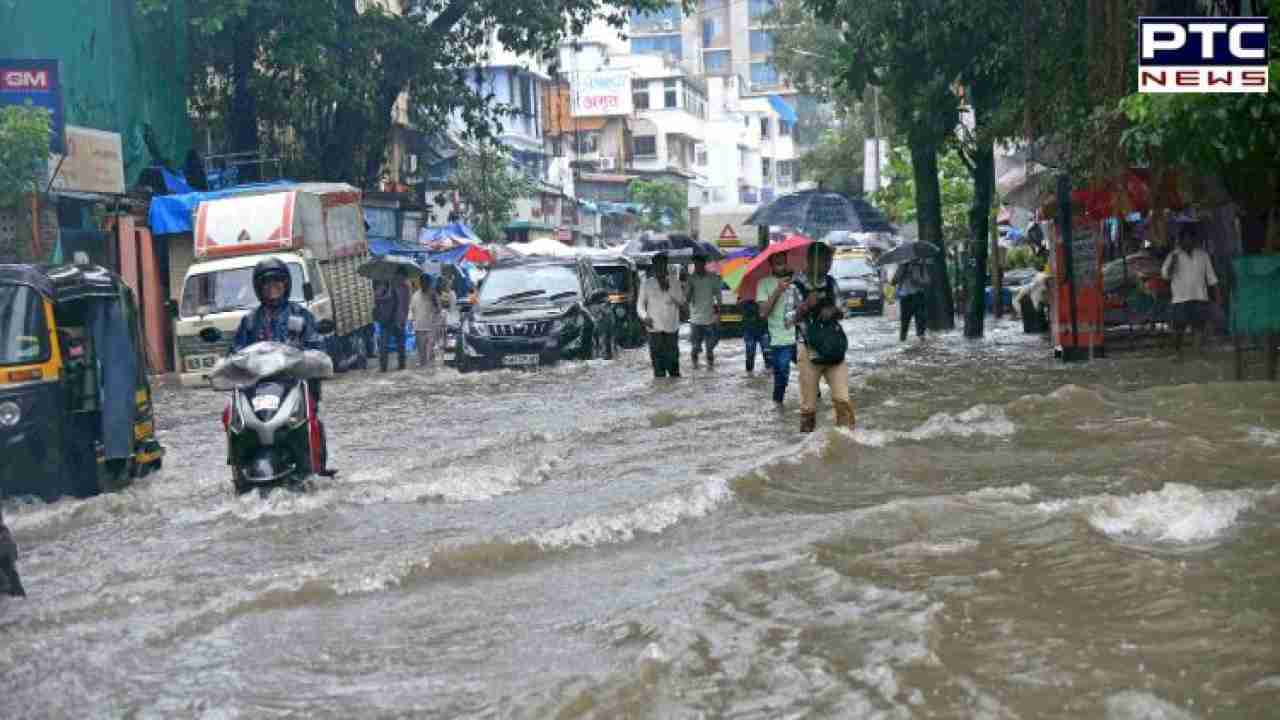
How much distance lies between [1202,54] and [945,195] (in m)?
34.5

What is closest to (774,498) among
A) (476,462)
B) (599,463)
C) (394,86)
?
(599,463)

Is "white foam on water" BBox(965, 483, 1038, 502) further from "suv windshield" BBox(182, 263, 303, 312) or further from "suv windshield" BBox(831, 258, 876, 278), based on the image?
"suv windshield" BBox(831, 258, 876, 278)

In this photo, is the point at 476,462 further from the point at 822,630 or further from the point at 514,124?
the point at 514,124

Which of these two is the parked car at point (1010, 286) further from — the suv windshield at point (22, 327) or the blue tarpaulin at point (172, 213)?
the suv windshield at point (22, 327)

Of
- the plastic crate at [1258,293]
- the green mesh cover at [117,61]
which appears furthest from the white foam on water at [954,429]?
the green mesh cover at [117,61]

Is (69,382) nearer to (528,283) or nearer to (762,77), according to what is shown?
(528,283)

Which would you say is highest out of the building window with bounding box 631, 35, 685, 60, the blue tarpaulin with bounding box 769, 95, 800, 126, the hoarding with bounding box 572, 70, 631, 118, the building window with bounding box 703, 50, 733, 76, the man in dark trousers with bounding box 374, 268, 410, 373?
the building window with bounding box 631, 35, 685, 60

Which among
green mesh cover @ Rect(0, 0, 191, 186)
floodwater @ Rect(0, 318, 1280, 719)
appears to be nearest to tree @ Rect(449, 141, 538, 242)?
green mesh cover @ Rect(0, 0, 191, 186)

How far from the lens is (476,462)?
14180 mm

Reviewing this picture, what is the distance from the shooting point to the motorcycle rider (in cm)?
1145

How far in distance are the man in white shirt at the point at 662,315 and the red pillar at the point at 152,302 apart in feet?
40.5

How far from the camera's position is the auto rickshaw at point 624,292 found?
3172 cm

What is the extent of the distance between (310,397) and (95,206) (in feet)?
63.4

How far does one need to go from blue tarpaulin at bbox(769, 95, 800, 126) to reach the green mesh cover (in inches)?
3324
